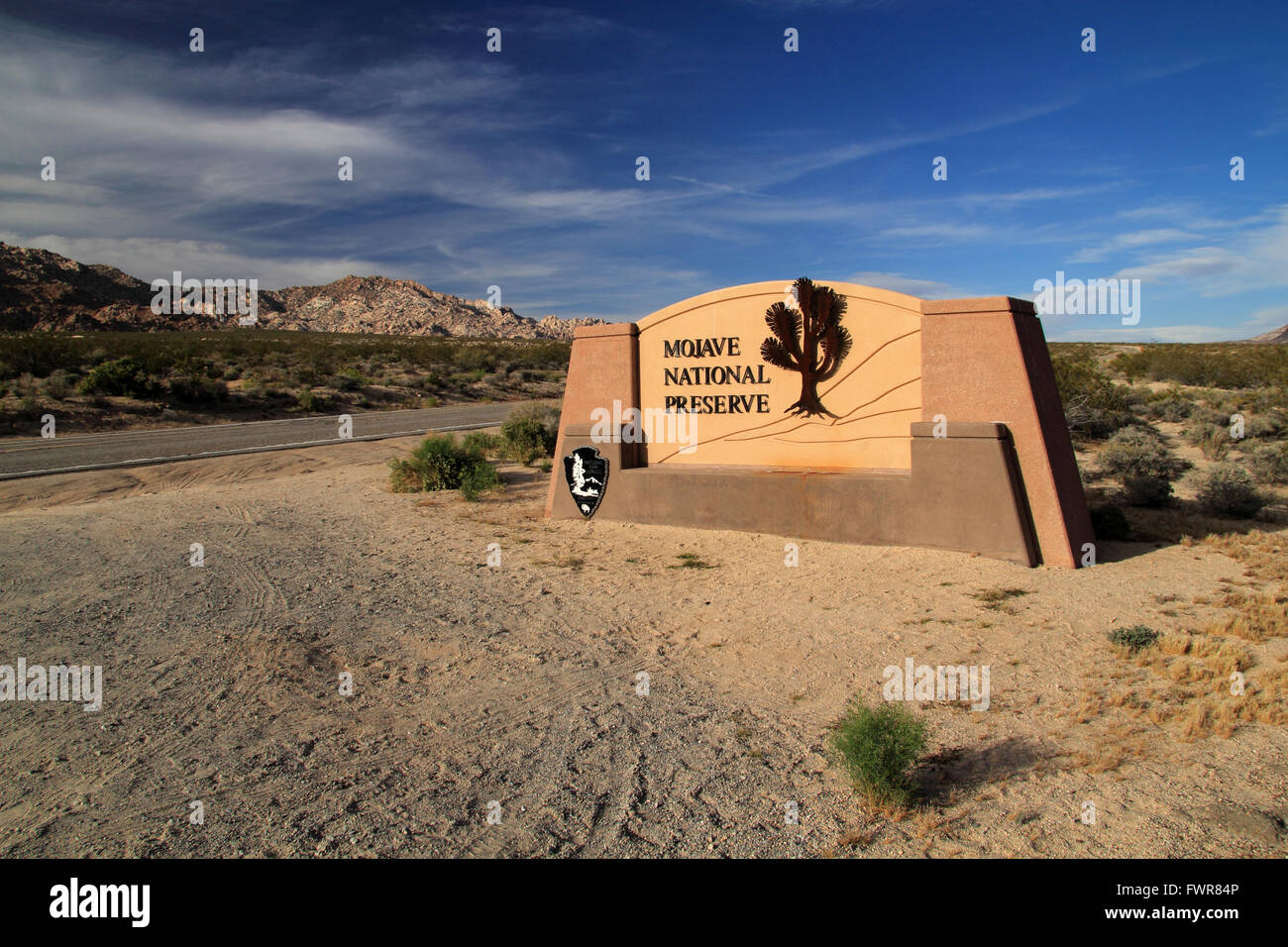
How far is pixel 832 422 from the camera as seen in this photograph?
31.8ft

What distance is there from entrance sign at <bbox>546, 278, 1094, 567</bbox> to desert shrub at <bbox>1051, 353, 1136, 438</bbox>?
984 centimetres

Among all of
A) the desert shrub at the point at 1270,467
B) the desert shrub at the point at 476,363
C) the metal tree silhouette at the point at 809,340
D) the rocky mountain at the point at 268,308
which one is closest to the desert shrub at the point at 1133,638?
the metal tree silhouette at the point at 809,340

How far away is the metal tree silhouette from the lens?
942 cm

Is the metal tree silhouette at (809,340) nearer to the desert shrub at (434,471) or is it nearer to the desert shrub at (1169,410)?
the desert shrub at (434,471)

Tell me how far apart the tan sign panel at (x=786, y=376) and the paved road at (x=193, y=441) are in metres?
11.9

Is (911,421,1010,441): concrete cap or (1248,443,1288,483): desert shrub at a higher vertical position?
(911,421,1010,441): concrete cap

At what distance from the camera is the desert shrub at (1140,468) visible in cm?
1093

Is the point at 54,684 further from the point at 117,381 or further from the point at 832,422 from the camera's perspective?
the point at 117,381

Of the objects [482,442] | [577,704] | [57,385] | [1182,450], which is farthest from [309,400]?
[1182,450]

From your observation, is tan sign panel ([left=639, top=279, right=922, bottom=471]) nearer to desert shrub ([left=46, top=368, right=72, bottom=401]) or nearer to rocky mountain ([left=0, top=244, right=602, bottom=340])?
desert shrub ([left=46, top=368, right=72, bottom=401])

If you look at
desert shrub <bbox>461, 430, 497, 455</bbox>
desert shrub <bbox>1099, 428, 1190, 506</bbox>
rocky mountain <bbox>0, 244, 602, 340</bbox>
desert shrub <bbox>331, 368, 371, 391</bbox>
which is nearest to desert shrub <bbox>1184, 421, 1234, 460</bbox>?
desert shrub <bbox>1099, 428, 1190, 506</bbox>

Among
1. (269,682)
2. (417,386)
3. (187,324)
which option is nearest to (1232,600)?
(269,682)
